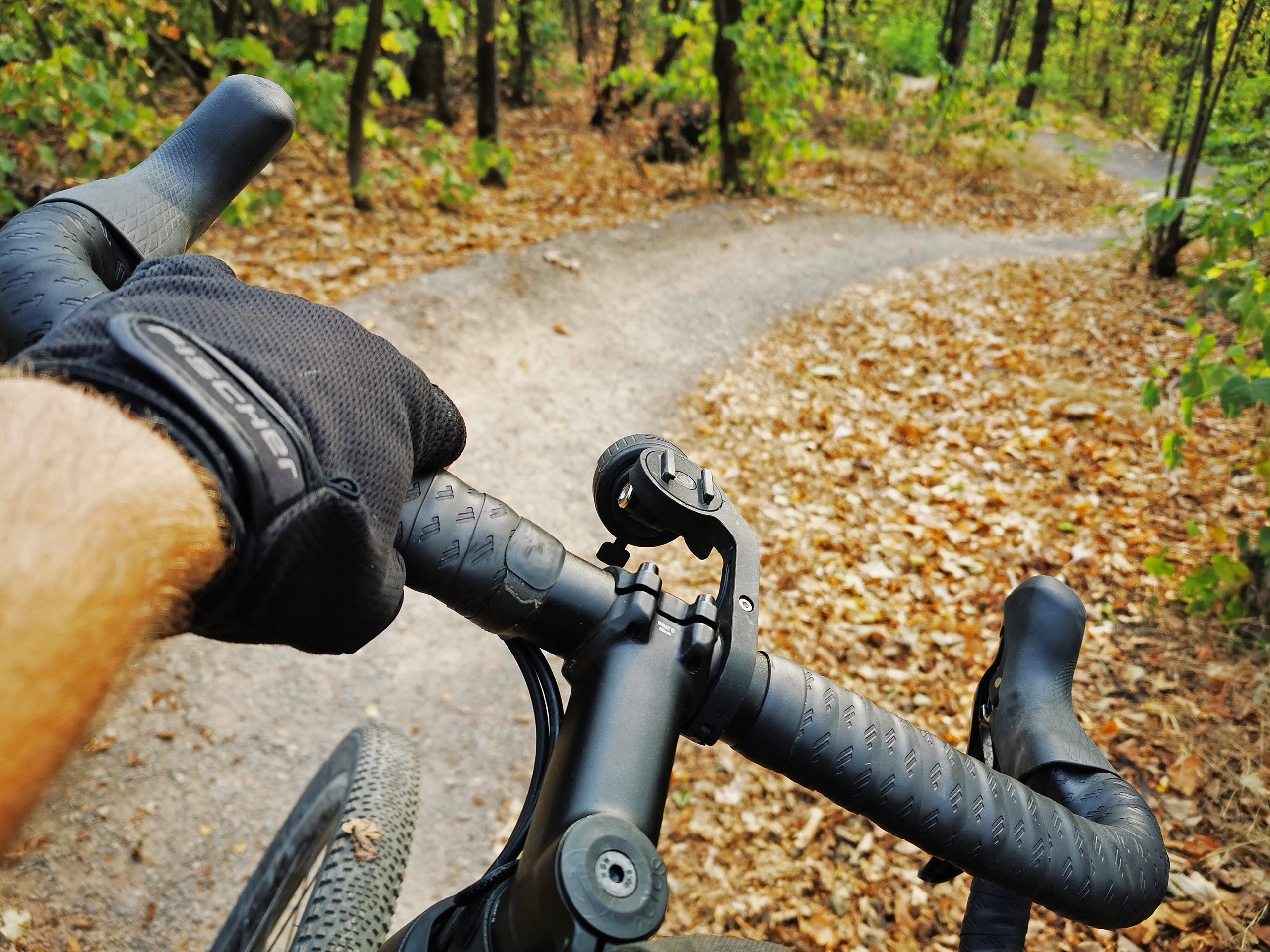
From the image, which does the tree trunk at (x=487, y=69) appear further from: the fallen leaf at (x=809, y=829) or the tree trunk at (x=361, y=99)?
the fallen leaf at (x=809, y=829)

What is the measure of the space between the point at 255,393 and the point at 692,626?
0.50 metres

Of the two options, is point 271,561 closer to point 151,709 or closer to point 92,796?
point 92,796

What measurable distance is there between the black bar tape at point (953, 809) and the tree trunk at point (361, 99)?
6.26m

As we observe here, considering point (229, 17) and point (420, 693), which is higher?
point (229, 17)

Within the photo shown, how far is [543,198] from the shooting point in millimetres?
7902

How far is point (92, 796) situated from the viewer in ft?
8.72

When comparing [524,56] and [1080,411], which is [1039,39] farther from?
[1080,411]

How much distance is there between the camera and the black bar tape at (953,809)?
93cm

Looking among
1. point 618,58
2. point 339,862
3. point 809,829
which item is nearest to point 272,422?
point 339,862

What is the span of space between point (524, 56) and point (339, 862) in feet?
37.3

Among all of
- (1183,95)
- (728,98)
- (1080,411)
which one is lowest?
(1080,411)

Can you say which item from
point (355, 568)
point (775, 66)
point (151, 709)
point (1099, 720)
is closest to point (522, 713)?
point (151, 709)

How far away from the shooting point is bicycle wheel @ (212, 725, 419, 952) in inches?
66.7

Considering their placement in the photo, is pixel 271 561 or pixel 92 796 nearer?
pixel 271 561
